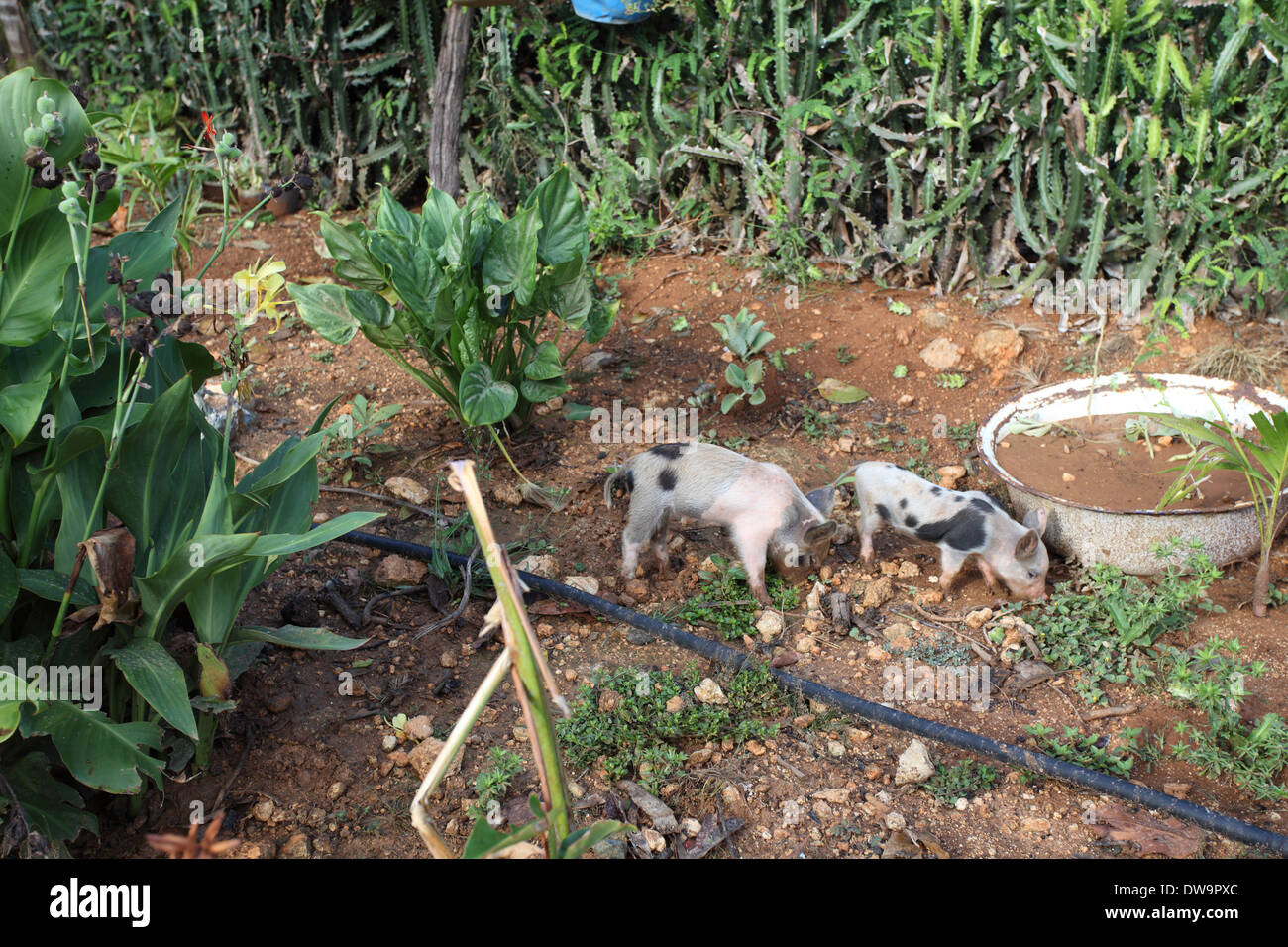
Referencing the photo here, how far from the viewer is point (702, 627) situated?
157 inches

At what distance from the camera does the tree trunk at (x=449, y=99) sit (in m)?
6.23

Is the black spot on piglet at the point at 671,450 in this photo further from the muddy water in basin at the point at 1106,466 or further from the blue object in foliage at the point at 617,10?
the blue object in foliage at the point at 617,10

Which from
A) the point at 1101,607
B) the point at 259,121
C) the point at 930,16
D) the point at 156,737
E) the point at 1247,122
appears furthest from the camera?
the point at 259,121

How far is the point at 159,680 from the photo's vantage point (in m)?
2.65

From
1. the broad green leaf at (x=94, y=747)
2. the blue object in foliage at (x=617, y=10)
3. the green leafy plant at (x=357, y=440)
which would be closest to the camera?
the broad green leaf at (x=94, y=747)

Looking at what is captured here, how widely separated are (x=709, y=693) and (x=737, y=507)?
85cm

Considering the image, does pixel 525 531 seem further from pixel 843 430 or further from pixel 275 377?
pixel 275 377

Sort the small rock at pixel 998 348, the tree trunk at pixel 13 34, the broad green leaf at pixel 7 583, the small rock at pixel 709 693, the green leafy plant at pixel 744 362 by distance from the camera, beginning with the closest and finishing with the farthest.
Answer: the broad green leaf at pixel 7 583 → the small rock at pixel 709 693 → the green leafy plant at pixel 744 362 → the small rock at pixel 998 348 → the tree trunk at pixel 13 34

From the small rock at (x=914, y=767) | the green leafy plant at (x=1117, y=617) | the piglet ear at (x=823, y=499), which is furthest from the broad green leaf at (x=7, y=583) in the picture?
the green leafy plant at (x=1117, y=617)

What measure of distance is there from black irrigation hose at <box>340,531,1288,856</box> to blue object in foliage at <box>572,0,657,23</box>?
375cm

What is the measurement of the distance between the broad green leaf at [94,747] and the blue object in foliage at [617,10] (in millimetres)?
5135

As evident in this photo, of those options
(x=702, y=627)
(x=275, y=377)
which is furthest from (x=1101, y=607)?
(x=275, y=377)

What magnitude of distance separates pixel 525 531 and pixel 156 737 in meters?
2.04

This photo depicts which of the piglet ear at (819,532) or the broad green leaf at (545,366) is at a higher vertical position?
the broad green leaf at (545,366)
